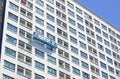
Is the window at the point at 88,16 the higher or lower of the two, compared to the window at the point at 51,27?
higher

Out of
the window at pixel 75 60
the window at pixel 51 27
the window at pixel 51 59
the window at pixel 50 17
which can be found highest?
the window at pixel 50 17

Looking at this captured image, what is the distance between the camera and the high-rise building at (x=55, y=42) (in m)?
65.2

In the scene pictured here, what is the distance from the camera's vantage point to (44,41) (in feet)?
233

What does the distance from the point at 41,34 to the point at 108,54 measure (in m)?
23.1

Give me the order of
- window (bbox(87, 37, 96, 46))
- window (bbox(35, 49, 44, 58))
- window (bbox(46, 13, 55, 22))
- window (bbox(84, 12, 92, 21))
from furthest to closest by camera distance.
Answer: window (bbox(84, 12, 92, 21)) → window (bbox(87, 37, 96, 46)) → window (bbox(46, 13, 55, 22)) → window (bbox(35, 49, 44, 58))

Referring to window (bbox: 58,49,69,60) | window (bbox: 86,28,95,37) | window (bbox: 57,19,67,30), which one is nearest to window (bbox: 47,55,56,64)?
window (bbox: 58,49,69,60)

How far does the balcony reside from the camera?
70.2 m

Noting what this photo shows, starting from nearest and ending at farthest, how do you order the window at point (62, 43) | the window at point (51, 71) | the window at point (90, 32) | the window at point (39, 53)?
1. the window at point (39, 53)
2. the window at point (51, 71)
3. the window at point (62, 43)
4. the window at point (90, 32)

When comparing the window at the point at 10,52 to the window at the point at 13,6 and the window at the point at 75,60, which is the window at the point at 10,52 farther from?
the window at the point at 75,60

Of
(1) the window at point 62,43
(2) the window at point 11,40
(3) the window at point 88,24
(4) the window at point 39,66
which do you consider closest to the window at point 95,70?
(1) the window at point 62,43

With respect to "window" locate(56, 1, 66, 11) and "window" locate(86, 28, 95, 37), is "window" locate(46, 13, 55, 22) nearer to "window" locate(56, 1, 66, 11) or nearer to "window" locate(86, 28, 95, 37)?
"window" locate(56, 1, 66, 11)

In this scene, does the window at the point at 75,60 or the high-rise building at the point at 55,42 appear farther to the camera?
the window at the point at 75,60

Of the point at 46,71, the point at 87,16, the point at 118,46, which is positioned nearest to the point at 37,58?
→ the point at 46,71

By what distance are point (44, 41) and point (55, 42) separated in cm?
408
